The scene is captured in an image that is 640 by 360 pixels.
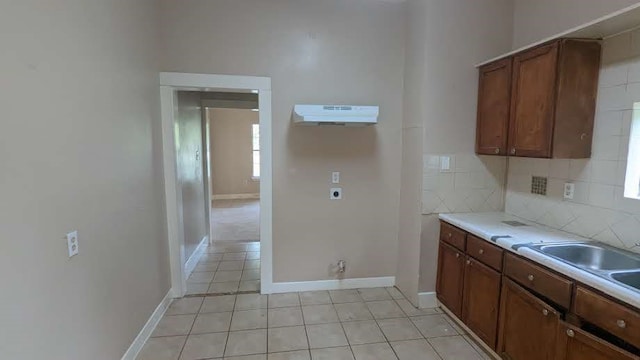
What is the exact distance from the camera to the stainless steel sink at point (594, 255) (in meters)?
1.88

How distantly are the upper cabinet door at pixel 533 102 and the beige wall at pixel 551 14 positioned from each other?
16.4 inches

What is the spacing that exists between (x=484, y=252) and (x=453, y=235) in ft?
1.32

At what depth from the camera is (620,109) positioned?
6.60ft

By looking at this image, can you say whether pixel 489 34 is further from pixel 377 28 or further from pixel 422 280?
pixel 422 280

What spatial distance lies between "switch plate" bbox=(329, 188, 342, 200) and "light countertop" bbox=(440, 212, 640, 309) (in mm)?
1006

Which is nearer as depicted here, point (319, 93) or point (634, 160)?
A: point (634, 160)

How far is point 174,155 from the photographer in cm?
304

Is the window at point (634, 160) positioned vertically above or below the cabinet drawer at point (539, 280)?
above

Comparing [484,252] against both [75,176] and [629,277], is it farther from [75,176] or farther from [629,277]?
[75,176]

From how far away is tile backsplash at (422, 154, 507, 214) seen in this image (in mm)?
2938

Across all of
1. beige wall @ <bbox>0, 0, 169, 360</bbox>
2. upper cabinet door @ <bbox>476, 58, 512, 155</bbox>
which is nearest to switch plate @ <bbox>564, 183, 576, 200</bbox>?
upper cabinet door @ <bbox>476, 58, 512, 155</bbox>

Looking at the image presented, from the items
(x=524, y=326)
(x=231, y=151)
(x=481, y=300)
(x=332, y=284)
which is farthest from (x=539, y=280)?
(x=231, y=151)

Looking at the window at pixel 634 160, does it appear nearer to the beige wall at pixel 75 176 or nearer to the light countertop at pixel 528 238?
the light countertop at pixel 528 238

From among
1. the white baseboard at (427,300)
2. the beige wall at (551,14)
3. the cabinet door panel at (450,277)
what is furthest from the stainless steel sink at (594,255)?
the beige wall at (551,14)
